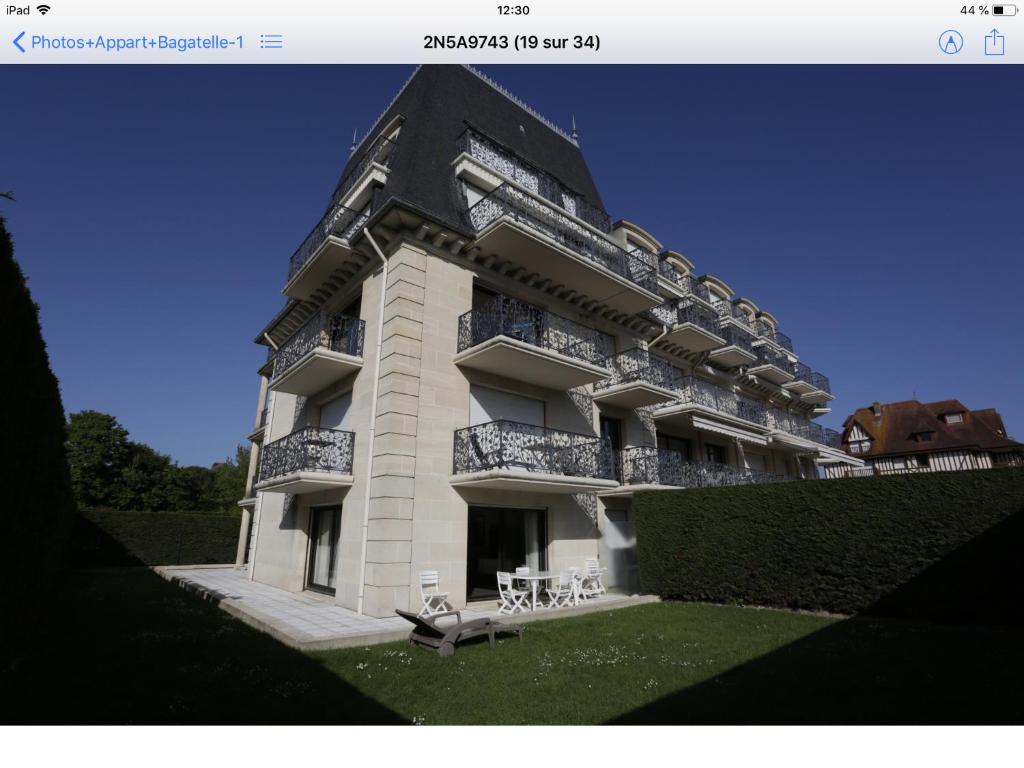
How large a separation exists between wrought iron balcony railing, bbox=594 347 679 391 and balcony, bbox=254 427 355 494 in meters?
7.66

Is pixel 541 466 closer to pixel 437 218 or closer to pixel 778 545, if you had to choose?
pixel 778 545

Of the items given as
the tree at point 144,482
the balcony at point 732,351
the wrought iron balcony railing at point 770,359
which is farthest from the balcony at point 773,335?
the tree at point 144,482

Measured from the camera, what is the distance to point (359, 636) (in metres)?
7.07

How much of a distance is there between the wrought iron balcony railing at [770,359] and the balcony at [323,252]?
20.3 metres

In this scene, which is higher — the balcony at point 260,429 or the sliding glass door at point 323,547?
the balcony at point 260,429

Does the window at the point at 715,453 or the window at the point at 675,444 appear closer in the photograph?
the window at the point at 675,444

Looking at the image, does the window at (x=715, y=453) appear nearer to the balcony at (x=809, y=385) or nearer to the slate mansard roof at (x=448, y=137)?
the balcony at (x=809, y=385)

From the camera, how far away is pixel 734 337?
21.7 metres

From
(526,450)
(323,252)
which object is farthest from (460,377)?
(323,252)

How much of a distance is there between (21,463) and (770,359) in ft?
89.6

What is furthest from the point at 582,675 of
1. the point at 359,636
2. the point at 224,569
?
the point at 224,569

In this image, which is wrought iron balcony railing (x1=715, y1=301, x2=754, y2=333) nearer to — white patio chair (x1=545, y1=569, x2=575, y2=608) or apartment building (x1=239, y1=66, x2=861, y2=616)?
apartment building (x1=239, y1=66, x2=861, y2=616)

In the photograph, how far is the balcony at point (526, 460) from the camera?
10328mm

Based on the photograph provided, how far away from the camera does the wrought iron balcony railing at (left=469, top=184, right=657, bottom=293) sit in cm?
Result: 1246
